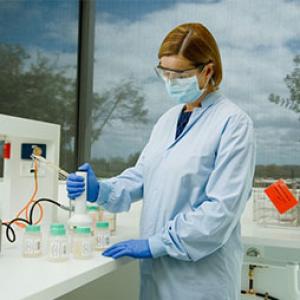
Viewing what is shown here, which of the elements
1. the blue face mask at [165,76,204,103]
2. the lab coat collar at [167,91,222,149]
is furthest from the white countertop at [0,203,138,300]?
the blue face mask at [165,76,204,103]

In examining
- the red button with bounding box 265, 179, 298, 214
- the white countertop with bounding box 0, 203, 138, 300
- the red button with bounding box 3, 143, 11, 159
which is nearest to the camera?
the white countertop with bounding box 0, 203, 138, 300

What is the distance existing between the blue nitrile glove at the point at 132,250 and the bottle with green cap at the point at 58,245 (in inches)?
4.9

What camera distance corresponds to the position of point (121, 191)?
1.47m

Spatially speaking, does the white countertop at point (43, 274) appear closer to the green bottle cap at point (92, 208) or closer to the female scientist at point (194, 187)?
the female scientist at point (194, 187)

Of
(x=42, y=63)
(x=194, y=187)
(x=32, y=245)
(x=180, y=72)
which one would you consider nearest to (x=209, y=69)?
(x=180, y=72)

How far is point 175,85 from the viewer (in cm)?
135

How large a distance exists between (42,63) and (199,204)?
180 centimetres

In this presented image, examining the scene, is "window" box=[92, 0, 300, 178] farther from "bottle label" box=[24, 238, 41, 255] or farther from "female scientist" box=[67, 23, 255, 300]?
"bottle label" box=[24, 238, 41, 255]

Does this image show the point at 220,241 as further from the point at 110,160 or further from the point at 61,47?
the point at 61,47

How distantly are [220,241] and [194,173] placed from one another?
20 cm

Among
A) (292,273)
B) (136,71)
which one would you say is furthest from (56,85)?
(292,273)

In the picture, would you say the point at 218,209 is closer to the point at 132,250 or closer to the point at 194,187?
the point at 194,187

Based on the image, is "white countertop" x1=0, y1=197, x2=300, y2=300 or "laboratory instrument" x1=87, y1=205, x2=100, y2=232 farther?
"laboratory instrument" x1=87, y1=205, x2=100, y2=232

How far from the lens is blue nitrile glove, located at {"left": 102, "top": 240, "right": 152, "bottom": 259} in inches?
48.1
